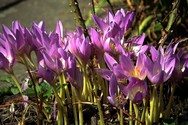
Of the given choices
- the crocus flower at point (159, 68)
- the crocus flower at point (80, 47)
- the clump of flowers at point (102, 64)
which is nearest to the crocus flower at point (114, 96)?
the clump of flowers at point (102, 64)

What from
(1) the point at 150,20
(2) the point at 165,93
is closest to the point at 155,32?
(1) the point at 150,20

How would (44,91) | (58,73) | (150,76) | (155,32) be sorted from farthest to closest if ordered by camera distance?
(155,32), (44,91), (58,73), (150,76)

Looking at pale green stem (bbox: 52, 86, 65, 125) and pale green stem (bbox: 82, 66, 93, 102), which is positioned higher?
pale green stem (bbox: 82, 66, 93, 102)

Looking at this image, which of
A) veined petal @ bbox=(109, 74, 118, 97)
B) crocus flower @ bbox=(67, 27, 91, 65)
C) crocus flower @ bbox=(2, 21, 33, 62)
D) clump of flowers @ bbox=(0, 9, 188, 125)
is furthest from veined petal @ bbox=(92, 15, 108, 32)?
veined petal @ bbox=(109, 74, 118, 97)

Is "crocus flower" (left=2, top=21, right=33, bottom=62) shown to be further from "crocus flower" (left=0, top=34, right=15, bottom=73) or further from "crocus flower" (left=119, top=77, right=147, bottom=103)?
"crocus flower" (left=119, top=77, right=147, bottom=103)

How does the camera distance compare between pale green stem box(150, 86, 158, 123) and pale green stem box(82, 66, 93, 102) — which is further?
pale green stem box(82, 66, 93, 102)

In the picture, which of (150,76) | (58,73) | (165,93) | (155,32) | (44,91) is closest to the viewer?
(150,76)

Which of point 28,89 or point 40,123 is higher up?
point 28,89

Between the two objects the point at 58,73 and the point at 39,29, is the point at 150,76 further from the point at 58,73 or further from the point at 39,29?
the point at 39,29
